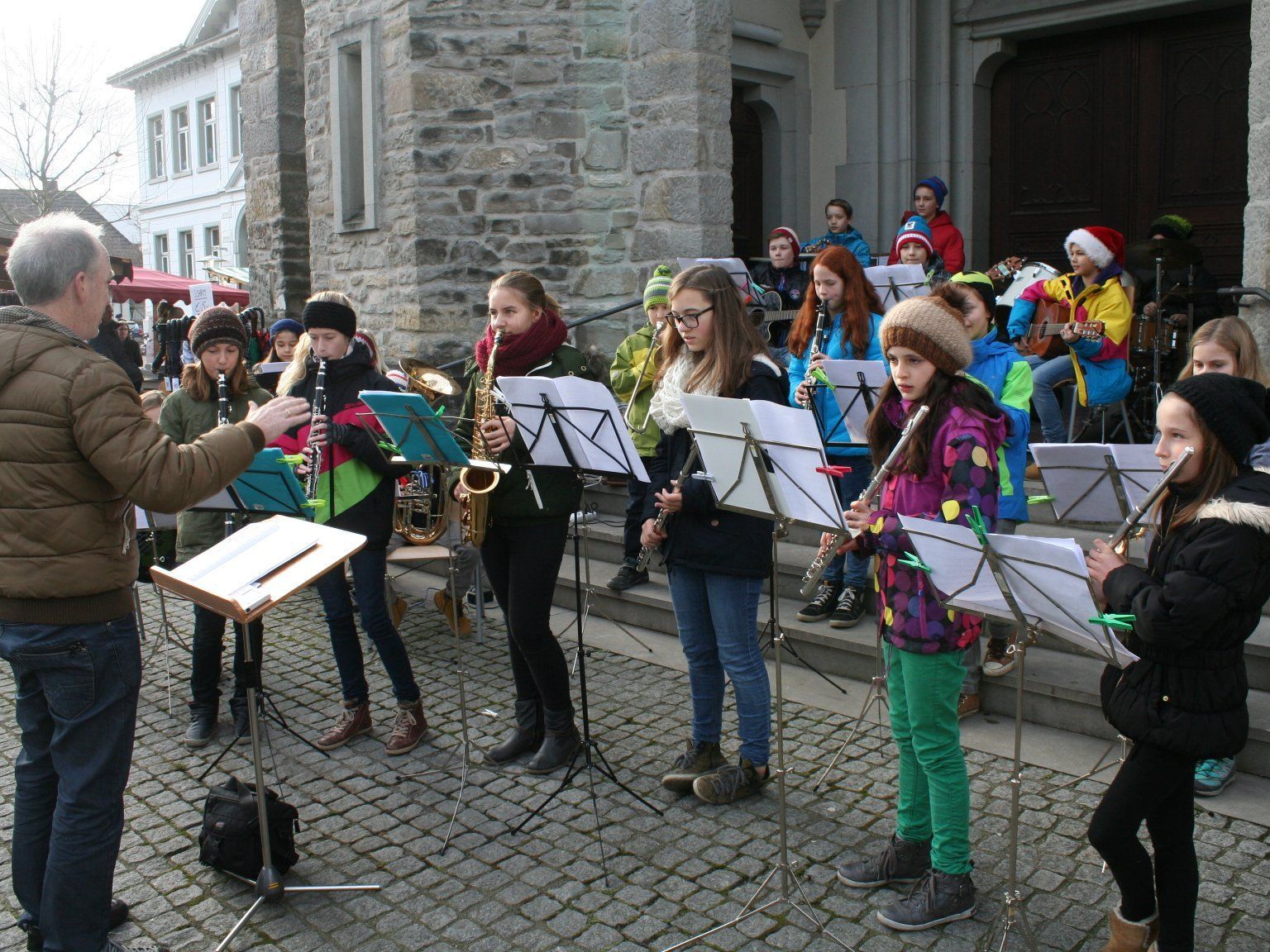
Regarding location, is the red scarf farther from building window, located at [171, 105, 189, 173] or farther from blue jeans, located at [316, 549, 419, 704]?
building window, located at [171, 105, 189, 173]

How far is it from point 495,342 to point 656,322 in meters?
1.89

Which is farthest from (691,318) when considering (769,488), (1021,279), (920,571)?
(1021,279)

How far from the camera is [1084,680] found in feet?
15.6

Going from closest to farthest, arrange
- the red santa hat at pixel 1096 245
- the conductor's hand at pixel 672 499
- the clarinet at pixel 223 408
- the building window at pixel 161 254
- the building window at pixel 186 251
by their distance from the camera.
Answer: the conductor's hand at pixel 672 499, the clarinet at pixel 223 408, the red santa hat at pixel 1096 245, the building window at pixel 186 251, the building window at pixel 161 254

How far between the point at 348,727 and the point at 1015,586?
3.27 metres

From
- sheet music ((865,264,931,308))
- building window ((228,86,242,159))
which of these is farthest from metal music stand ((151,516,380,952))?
building window ((228,86,242,159))

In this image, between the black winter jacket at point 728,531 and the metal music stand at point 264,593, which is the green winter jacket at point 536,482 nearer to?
the black winter jacket at point 728,531

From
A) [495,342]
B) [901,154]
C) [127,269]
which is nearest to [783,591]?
[495,342]

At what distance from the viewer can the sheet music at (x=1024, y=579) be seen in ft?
8.34

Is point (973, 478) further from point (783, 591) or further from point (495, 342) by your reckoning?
point (783, 591)

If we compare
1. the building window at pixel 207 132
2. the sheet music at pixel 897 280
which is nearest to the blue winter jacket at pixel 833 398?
the sheet music at pixel 897 280

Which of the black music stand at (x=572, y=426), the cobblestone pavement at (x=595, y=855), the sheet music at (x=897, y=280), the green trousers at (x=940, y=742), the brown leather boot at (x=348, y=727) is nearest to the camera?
the green trousers at (x=940, y=742)

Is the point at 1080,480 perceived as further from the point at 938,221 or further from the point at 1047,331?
the point at 938,221

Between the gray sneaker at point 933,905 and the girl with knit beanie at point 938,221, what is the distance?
5.91 metres
